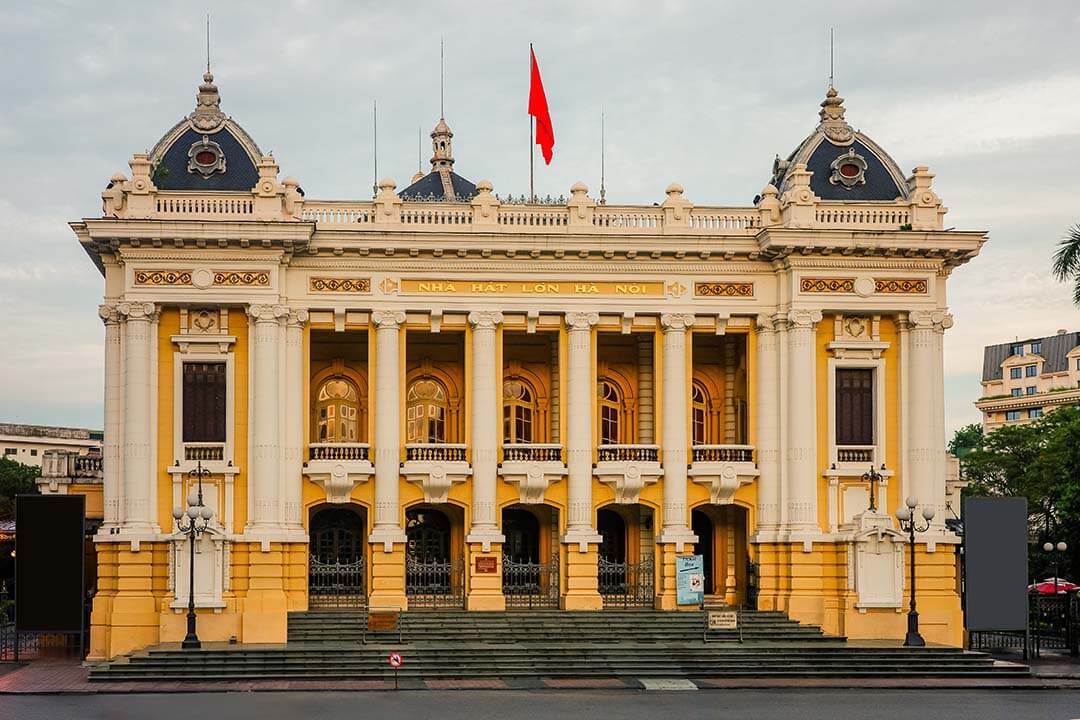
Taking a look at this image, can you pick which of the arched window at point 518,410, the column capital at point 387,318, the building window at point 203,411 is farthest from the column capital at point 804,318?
the building window at point 203,411

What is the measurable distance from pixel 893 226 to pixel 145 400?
2336 cm

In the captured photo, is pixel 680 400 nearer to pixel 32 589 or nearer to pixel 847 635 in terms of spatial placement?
pixel 847 635

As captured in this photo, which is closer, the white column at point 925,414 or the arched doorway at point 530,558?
the white column at point 925,414

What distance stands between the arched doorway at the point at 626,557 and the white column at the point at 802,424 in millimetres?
4997

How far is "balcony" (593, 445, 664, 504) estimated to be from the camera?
154 ft

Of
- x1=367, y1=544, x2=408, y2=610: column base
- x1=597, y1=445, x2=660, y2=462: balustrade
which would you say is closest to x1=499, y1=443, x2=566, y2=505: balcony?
x1=597, y1=445, x2=660, y2=462: balustrade

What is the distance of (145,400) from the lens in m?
44.7

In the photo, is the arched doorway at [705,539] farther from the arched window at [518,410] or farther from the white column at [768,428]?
the arched window at [518,410]

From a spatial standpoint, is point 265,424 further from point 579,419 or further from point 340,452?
point 579,419

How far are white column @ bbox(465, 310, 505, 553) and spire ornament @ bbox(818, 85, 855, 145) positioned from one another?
42.0 ft

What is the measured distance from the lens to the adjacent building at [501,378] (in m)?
44.8

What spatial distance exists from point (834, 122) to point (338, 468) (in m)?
19.9

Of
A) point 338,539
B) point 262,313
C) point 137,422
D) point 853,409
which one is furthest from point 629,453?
point 137,422

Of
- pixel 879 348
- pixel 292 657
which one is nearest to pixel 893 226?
pixel 879 348
